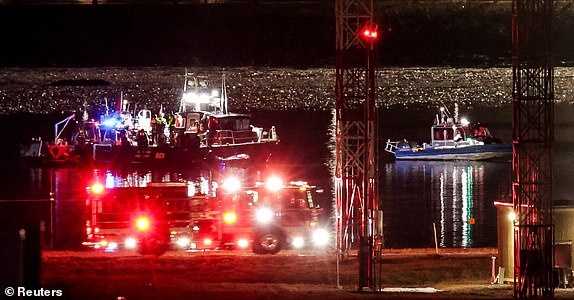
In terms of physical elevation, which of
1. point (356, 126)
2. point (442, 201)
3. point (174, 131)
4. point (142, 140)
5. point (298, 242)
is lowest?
point (298, 242)

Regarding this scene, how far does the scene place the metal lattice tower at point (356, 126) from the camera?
78.6ft

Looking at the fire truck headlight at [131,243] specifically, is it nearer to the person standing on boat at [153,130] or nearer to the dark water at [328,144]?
the dark water at [328,144]

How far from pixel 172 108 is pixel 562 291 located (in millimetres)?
80997

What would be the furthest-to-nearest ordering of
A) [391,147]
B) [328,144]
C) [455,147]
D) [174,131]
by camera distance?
1. [328,144]
2. [391,147]
3. [455,147]
4. [174,131]

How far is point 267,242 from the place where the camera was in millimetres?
25516

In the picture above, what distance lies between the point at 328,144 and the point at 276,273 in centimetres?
5317

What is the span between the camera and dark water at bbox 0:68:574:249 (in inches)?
1549

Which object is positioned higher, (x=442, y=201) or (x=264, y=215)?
(x=264, y=215)

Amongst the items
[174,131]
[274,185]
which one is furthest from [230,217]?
[174,131]

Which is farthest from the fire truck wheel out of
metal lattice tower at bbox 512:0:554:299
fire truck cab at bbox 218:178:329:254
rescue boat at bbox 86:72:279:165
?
rescue boat at bbox 86:72:279:165

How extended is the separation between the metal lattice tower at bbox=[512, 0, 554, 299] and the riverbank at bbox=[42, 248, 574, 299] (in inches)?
22.1

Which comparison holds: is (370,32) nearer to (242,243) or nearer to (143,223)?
(242,243)

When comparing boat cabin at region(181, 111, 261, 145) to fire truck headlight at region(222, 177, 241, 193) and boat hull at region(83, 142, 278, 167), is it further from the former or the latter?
fire truck headlight at region(222, 177, 241, 193)

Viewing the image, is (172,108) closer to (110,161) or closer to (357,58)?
(110,161)
